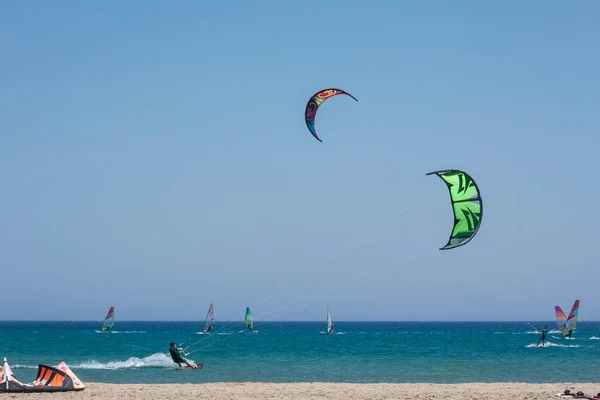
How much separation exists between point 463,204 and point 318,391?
181 inches

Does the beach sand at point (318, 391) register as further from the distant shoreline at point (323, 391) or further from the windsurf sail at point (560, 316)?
the windsurf sail at point (560, 316)

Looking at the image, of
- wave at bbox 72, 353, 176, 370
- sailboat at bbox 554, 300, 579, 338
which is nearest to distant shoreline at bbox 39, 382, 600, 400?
wave at bbox 72, 353, 176, 370

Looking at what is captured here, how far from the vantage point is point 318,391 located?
49.7ft

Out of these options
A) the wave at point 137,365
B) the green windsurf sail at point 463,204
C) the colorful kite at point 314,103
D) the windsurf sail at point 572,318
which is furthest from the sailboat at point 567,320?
the green windsurf sail at point 463,204

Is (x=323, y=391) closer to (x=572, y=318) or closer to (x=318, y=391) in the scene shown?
(x=318, y=391)

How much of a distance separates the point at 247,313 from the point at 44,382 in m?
40.1

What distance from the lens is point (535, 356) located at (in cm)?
3212

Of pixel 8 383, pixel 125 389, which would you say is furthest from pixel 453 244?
pixel 8 383

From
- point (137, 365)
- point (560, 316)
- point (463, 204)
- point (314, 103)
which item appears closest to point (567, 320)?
point (560, 316)

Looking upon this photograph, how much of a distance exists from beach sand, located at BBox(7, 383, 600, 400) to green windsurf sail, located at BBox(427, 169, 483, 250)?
2.97 m

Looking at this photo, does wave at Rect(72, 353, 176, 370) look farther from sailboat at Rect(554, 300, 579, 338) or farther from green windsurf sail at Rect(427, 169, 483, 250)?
sailboat at Rect(554, 300, 579, 338)

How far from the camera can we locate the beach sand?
14.2 metres

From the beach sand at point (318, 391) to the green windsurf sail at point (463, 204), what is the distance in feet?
9.76

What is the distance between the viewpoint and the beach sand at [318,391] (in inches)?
560
